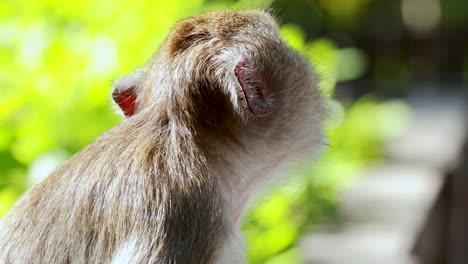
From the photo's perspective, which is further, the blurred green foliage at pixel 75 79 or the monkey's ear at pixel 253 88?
the blurred green foliage at pixel 75 79

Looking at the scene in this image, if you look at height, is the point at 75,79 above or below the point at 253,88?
above

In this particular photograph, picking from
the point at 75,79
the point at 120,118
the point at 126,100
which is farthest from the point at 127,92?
the point at 75,79

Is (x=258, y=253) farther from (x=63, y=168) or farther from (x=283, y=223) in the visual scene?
(x=63, y=168)

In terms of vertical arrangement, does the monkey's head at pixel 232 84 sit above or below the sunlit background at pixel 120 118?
below

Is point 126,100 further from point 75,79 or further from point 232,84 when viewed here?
point 75,79

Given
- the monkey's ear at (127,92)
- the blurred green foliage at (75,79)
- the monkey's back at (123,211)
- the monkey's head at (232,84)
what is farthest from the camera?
the blurred green foliage at (75,79)

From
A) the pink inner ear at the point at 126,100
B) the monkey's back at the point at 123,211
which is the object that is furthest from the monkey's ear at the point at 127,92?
the monkey's back at the point at 123,211

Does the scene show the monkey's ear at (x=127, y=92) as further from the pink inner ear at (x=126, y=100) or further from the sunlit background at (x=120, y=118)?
the sunlit background at (x=120, y=118)
